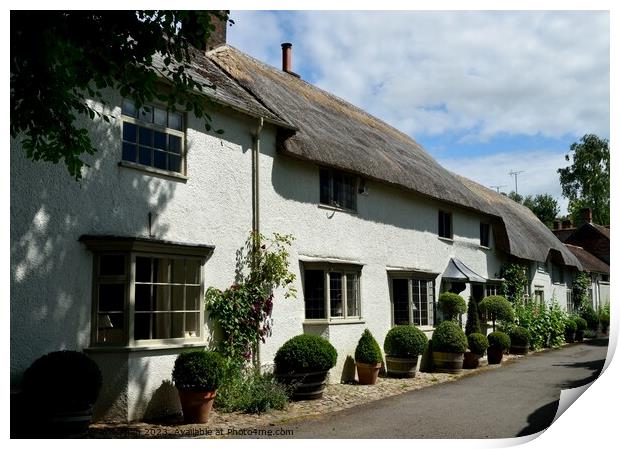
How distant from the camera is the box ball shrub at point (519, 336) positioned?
63.3 ft

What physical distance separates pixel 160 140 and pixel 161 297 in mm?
2350

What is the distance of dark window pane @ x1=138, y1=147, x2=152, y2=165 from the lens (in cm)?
914

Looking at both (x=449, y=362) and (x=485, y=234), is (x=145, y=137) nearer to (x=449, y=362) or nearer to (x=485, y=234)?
(x=449, y=362)

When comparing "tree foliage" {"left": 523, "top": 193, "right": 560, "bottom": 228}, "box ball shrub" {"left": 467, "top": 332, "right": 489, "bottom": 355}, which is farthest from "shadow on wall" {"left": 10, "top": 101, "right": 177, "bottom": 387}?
"tree foliage" {"left": 523, "top": 193, "right": 560, "bottom": 228}

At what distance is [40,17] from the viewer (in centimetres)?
604

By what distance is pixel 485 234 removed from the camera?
2108cm

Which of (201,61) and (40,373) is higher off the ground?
(201,61)

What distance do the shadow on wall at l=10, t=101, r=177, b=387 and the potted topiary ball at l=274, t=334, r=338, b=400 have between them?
132 inches

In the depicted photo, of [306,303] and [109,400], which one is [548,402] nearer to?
[306,303]

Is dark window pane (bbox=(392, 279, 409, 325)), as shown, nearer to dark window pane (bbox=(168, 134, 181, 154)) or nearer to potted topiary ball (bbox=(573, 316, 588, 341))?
dark window pane (bbox=(168, 134, 181, 154))

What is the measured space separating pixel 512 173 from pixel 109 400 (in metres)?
7.95

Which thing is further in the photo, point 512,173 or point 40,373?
point 512,173

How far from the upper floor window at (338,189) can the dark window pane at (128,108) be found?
4.81 meters

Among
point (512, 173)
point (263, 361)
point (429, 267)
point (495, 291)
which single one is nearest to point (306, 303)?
point (263, 361)
